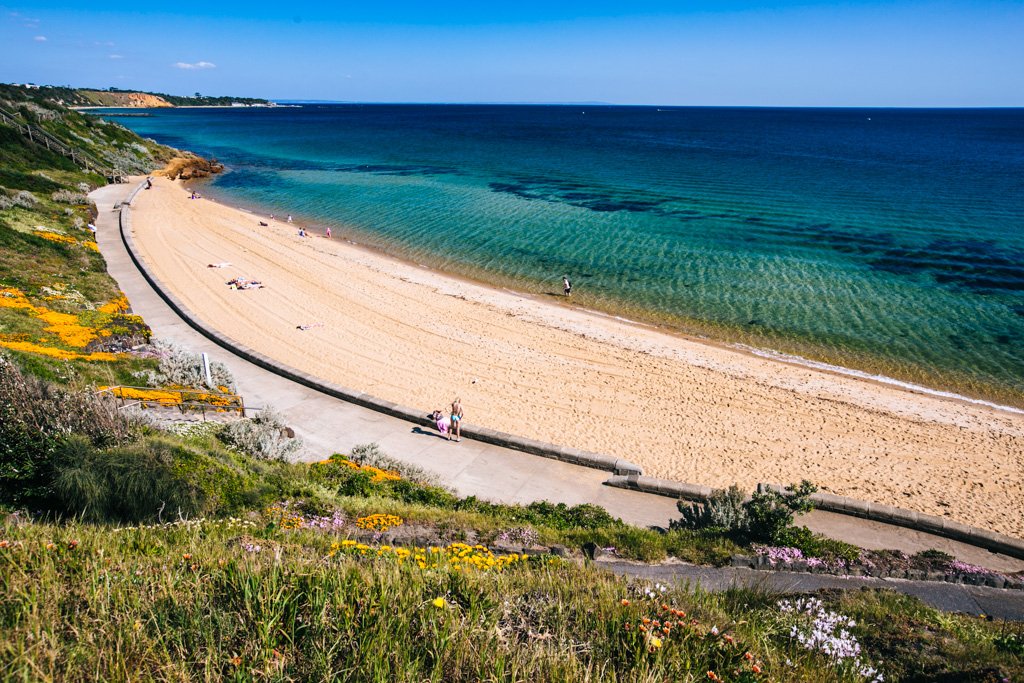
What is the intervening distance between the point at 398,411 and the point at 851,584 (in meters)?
9.44

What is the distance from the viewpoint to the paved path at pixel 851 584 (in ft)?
23.2

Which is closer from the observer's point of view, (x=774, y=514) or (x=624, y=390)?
(x=774, y=514)

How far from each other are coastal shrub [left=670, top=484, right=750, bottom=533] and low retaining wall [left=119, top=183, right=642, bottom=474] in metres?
1.81

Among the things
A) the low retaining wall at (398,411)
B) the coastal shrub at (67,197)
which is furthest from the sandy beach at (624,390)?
the coastal shrub at (67,197)

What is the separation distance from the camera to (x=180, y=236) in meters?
31.1

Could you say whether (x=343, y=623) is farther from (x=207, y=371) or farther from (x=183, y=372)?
(x=183, y=372)

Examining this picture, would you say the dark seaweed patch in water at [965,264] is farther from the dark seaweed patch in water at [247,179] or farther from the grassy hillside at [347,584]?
the dark seaweed patch in water at [247,179]

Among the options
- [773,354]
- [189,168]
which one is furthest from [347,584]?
[189,168]

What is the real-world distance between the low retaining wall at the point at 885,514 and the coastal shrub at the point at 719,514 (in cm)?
30

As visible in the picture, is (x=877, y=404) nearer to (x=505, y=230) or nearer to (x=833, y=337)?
(x=833, y=337)

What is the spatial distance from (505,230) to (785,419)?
24.2 metres

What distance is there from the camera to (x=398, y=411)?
529 inches

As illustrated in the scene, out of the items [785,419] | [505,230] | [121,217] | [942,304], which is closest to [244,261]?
[121,217]

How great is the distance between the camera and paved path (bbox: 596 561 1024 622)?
707 centimetres
